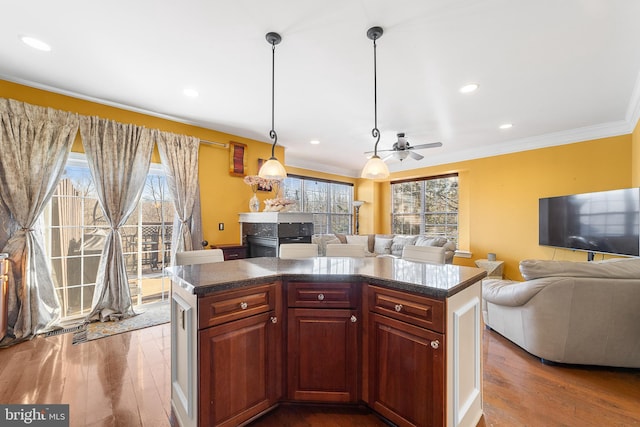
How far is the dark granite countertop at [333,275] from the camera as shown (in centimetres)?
147

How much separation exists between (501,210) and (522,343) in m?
3.07

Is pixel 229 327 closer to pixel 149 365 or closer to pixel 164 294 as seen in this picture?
pixel 149 365

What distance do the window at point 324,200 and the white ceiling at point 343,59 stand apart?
8.20ft

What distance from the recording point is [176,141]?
379cm

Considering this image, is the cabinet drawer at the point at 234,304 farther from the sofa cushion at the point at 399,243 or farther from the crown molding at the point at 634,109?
the sofa cushion at the point at 399,243

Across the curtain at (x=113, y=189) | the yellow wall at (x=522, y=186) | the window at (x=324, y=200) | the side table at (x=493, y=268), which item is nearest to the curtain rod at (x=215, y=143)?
the curtain at (x=113, y=189)

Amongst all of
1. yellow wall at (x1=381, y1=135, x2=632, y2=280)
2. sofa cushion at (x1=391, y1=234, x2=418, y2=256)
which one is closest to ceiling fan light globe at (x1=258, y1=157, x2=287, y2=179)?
sofa cushion at (x1=391, y1=234, x2=418, y2=256)

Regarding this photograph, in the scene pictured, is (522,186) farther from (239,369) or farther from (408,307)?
(239,369)

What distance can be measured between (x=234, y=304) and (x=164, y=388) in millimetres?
1198

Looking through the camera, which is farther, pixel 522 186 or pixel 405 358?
pixel 522 186

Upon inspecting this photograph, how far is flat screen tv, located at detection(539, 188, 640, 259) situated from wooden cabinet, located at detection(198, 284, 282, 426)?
429cm

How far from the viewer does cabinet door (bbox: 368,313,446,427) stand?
1411mm

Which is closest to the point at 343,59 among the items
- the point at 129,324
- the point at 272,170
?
the point at 272,170

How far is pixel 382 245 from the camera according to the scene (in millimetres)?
6270
